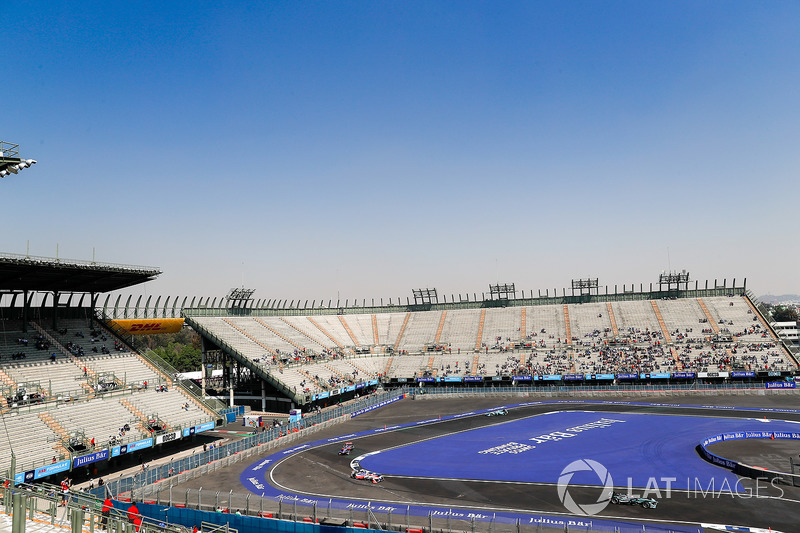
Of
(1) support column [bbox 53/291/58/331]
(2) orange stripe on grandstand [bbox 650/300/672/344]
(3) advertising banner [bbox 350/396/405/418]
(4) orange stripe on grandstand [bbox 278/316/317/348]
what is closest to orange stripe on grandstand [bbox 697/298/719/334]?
(2) orange stripe on grandstand [bbox 650/300/672/344]

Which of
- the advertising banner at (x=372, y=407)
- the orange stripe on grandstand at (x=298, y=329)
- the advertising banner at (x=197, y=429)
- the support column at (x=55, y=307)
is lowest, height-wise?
the advertising banner at (x=372, y=407)

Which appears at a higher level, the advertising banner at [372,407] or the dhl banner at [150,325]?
the dhl banner at [150,325]

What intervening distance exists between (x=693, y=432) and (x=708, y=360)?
31746 millimetres

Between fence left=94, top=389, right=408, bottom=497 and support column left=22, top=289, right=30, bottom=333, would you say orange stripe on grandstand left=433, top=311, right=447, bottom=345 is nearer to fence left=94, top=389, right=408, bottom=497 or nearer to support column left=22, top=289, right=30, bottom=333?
fence left=94, top=389, right=408, bottom=497

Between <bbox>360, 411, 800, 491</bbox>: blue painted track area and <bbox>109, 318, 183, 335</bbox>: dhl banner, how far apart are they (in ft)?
152

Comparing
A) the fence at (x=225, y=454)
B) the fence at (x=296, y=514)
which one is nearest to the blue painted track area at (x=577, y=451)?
the fence at (x=296, y=514)

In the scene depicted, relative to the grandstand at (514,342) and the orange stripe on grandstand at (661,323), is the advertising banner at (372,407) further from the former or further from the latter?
the orange stripe on grandstand at (661,323)

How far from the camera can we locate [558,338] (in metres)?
91.3

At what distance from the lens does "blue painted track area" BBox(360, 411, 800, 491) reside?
37.3 m

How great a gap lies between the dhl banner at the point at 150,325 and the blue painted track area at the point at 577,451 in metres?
46.2

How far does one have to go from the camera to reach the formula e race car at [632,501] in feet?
98.6

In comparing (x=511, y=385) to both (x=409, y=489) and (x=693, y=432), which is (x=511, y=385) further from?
(x=409, y=489)

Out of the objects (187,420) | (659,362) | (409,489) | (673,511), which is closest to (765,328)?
(659,362)

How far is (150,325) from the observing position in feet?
253
